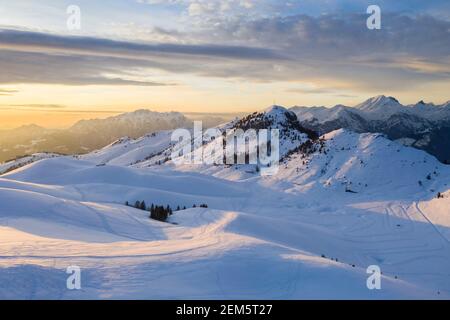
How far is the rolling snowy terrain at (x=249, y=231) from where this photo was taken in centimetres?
1543

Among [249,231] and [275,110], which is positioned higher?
[275,110]

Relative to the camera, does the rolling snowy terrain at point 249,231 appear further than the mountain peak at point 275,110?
No

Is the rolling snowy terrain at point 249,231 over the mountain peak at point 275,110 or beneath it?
beneath

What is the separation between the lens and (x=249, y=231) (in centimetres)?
3203

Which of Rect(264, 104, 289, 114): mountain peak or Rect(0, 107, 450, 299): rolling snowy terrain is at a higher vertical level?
Rect(264, 104, 289, 114): mountain peak

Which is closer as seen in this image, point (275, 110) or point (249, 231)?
point (249, 231)

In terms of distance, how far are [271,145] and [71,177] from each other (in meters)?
45.3

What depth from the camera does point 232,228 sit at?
3189 centimetres

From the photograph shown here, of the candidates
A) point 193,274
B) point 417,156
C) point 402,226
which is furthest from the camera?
point 417,156

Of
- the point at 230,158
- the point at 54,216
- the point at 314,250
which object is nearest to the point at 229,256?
the point at 314,250

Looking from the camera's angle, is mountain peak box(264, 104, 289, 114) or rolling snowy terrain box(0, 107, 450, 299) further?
mountain peak box(264, 104, 289, 114)

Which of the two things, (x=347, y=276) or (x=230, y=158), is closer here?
(x=347, y=276)

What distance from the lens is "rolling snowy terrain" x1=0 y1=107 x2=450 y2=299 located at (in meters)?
15.4
